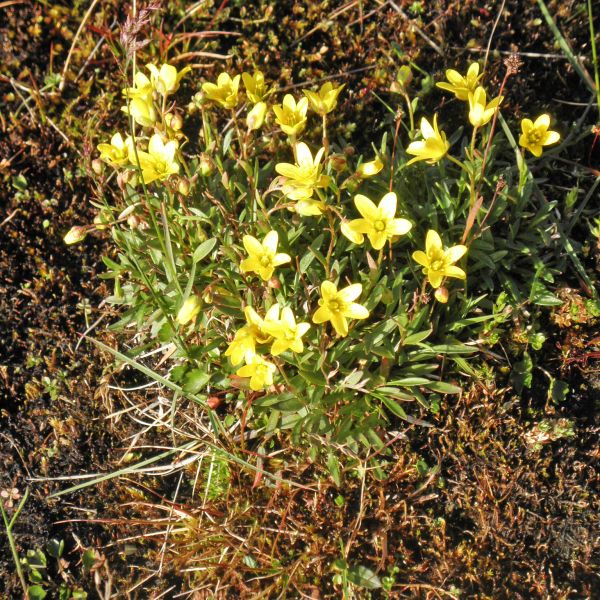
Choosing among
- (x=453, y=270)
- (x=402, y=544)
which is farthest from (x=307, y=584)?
(x=453, y=270)

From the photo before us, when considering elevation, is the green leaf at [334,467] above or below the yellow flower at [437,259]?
below

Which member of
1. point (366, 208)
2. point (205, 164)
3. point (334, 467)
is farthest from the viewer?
point (334, 467)

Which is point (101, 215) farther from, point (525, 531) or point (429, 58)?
point (525, 531)

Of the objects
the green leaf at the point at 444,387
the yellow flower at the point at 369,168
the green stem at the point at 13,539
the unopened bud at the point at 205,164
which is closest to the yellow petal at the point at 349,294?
the yellow flower at the point at 369,168

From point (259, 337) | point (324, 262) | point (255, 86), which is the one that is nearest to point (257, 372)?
point (259, 337)

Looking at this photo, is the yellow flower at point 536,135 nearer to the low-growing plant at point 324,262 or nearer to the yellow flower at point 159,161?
the low-growing plant at point 324,262

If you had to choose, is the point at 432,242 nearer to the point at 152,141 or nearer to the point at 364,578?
the point at 152,141
